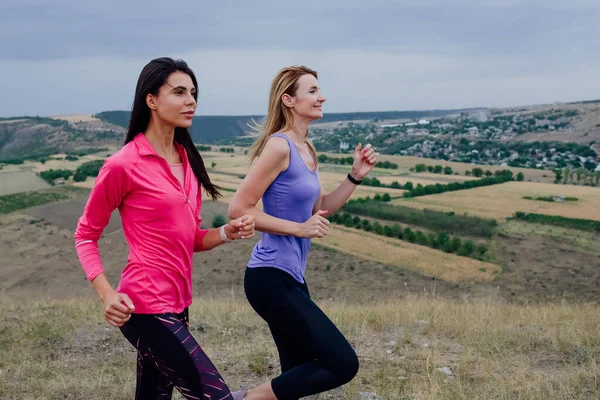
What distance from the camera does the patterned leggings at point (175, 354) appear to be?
94.3 inches

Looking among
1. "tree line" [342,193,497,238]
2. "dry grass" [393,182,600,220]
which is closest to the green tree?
"tree line" [342,193,497,238]

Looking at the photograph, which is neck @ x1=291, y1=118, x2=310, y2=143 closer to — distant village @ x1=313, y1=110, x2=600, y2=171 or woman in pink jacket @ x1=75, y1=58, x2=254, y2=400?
woman in pink jacket @ x1=75, y1=58, x2=254, y2=400

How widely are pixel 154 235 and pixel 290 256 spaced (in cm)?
71

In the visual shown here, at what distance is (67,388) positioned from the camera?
4250mm

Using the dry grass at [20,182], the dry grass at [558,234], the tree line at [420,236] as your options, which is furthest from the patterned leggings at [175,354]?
the dry grass at [20,182]

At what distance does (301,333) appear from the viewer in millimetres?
2699

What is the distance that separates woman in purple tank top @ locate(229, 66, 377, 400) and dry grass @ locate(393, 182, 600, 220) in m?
35.4

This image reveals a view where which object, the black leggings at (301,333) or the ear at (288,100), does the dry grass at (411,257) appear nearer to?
the ear at (288,100)

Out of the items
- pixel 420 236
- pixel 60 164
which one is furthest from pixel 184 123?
pixel 60 164

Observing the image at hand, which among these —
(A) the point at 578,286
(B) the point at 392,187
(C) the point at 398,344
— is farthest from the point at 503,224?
(C) the point at 398,344

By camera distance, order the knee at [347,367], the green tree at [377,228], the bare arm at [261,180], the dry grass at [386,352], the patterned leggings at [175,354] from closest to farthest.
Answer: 1. the patterned leggings at [175,354]
2. the knee at [347,367]
3. the bare arm at [261,180]
4. the dry grass at [386,352]
5. the green tree at [377,228]

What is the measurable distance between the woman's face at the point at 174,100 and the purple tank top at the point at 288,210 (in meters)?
0.56

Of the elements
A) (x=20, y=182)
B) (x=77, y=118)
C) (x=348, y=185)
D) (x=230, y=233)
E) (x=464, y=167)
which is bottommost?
(x=20, y=182)

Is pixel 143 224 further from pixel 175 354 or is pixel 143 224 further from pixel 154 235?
pixel 175 354
